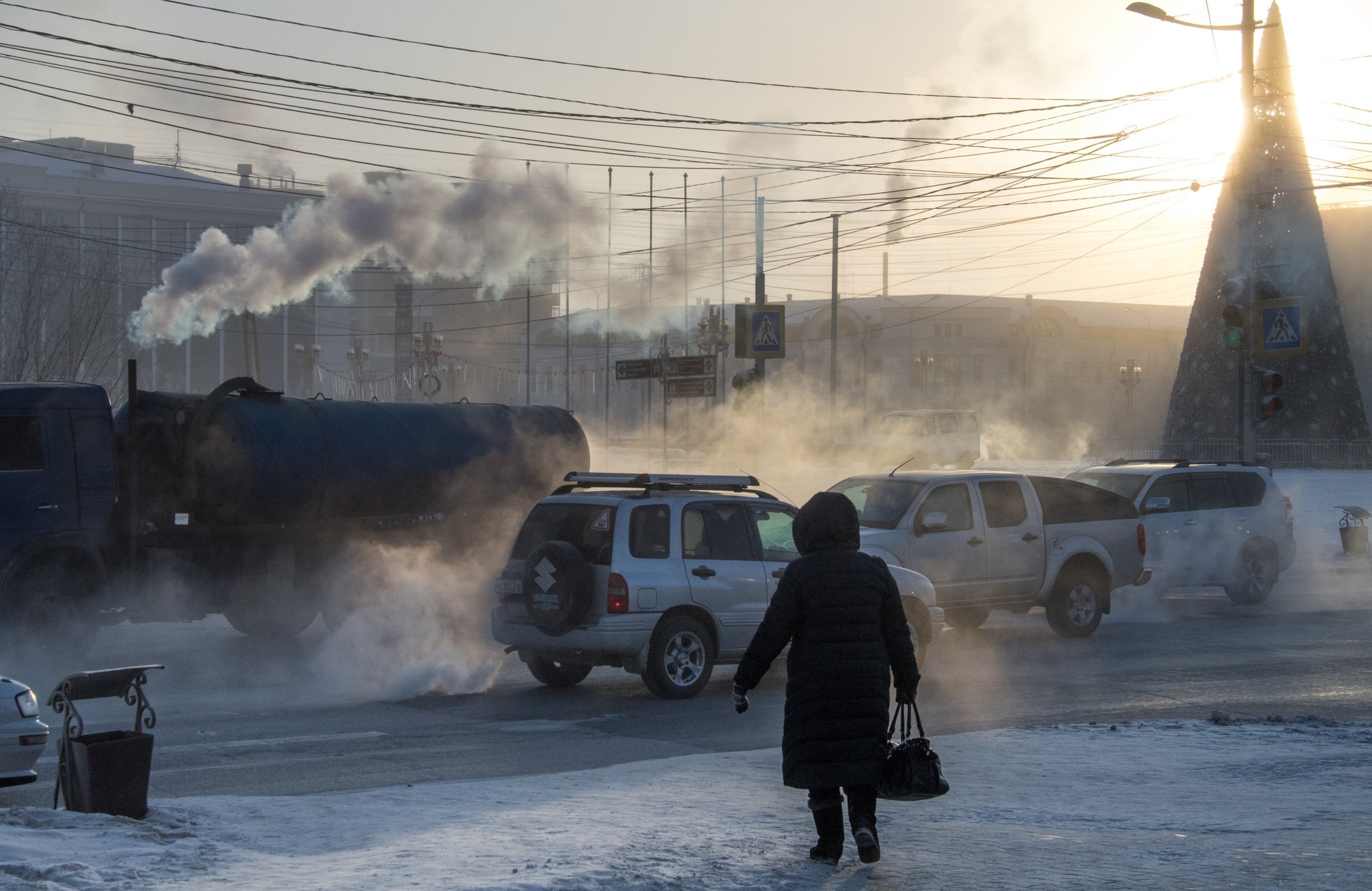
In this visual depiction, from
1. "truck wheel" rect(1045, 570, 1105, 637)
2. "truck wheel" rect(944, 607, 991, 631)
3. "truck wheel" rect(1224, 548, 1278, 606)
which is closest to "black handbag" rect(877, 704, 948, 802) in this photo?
"truck wheel" rect(944, 607, 991, 631)

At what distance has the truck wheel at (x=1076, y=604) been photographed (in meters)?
15.8

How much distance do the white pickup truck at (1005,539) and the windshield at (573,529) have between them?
3.78 metres

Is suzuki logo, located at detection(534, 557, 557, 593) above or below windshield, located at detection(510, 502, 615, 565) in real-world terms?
below

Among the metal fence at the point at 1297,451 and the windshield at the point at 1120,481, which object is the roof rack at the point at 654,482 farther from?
the metal fence at the point at 1297,451

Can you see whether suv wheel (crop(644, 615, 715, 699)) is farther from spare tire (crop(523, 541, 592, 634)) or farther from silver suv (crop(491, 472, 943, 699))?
spare tire (crop(523, 541, 592, 634))

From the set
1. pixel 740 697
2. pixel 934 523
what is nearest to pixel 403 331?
pixel 934 523

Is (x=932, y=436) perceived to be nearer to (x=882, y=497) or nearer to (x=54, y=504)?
(x=882, y=497)

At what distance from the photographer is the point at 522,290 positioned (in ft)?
337

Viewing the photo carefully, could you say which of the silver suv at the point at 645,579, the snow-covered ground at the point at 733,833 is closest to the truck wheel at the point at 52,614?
the silver suv at the point at 645,579

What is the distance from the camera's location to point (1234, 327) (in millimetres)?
22453

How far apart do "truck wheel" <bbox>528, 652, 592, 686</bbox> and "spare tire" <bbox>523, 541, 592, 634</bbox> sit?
111 cm

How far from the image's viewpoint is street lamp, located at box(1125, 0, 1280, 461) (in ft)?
74.2

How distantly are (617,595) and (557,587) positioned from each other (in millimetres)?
498

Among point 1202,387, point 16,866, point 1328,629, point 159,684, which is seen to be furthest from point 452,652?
point 1202,387
